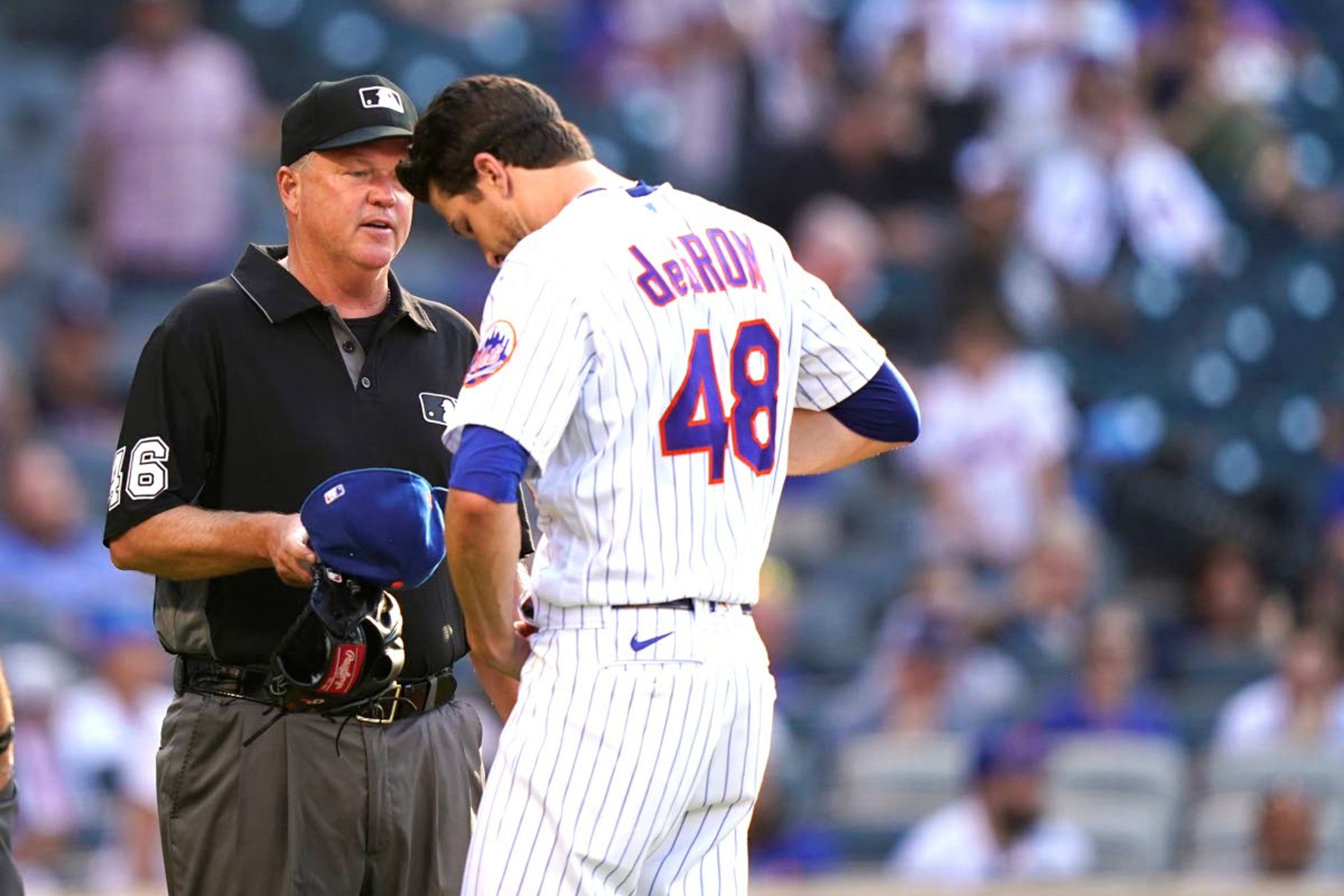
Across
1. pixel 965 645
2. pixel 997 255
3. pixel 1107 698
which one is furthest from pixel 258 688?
pixel 997 255

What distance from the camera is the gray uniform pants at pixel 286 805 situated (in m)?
3.80

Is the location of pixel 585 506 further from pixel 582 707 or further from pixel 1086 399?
pixel 1086 399

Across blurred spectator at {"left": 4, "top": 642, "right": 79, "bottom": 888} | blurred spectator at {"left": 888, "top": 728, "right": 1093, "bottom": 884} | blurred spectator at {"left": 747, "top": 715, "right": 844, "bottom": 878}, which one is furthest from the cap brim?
blurred spectator at {"left": 888, "top": 728, "right": 1093, "bottom": 884}

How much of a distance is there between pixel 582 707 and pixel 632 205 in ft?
2.59

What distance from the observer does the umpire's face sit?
3910 millimetres

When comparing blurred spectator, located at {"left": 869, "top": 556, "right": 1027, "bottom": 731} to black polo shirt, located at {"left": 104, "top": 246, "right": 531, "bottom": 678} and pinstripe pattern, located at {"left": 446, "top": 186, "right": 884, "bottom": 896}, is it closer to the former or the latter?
black polo shirt, located at {"left": 104, "top": 246, "right": 531, "bottom": 678}

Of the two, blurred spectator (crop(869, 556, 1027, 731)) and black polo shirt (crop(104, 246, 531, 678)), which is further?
blurred spectator (crop(869, 556, 1027, 731))

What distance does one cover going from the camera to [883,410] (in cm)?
382

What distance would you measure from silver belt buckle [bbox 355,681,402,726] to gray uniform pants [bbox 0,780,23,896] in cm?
67

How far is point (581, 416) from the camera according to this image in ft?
11.1

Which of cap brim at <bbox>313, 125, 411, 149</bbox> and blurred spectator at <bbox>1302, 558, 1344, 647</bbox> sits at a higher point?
cap brim at <bbox>313, 125, 411, 149</bbox>

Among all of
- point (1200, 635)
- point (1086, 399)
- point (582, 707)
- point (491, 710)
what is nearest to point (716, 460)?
point (582, 707)

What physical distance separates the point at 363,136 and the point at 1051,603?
5.84 metres

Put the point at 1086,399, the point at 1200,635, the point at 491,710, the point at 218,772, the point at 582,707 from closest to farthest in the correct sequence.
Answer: the point at 582,707 → the point at 218,772 → the point at 491,710 → the point at 1200,635 → the point at 1086,399
